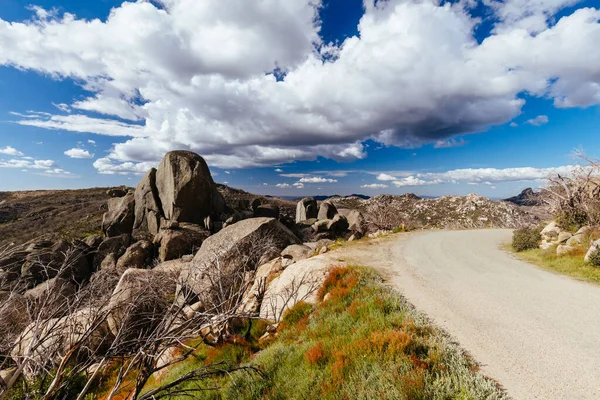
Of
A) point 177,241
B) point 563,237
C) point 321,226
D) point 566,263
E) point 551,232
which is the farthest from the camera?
point 321,226

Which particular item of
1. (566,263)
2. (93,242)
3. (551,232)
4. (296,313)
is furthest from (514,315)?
(93,242)

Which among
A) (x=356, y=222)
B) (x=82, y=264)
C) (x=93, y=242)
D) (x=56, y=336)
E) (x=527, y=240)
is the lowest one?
(x=82, y=264)

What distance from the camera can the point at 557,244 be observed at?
1600cm

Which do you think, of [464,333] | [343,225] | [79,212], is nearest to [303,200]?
[343,225]

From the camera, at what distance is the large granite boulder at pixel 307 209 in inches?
1652

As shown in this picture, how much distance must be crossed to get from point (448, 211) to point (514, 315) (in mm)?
73565

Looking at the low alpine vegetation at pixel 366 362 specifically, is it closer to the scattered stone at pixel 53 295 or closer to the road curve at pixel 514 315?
the road curve at pixel 514 315

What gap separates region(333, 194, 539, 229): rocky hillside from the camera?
142 ft

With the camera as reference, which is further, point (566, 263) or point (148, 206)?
point (148, 206)

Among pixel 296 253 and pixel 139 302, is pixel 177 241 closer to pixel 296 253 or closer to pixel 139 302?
pixel 296 253

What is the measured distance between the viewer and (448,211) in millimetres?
74500

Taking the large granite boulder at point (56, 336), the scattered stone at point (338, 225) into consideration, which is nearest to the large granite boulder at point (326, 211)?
the scattered stone at point (338, 225)

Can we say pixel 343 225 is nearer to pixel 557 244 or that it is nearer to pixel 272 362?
pixel 557 244

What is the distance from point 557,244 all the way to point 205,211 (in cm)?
2900
